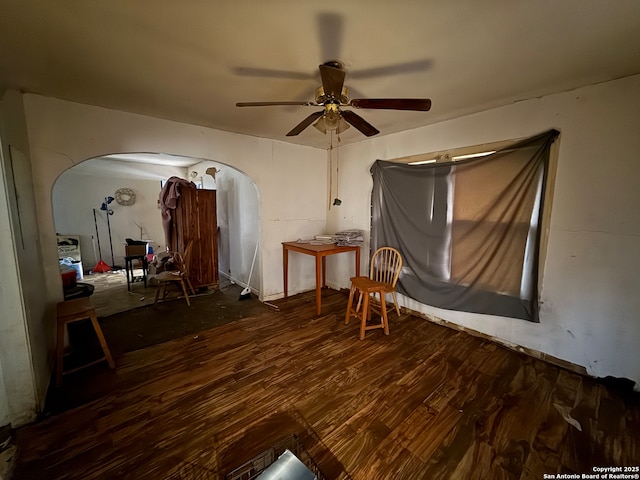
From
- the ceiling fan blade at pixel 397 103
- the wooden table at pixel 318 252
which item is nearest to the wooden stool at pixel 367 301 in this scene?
the wooden table at pixel 318 252

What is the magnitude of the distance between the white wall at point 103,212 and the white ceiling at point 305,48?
4315 millimetres

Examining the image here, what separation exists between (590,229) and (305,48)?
102 inches

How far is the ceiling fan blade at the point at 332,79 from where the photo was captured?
137 centimetres

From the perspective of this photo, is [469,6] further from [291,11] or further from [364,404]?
[364,404]

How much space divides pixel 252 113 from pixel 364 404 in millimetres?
2800

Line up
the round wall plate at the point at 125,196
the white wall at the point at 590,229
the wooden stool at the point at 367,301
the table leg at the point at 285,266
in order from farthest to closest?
the round wall plate at the point at 125,196 < the table leg at the point at 285,266 < the wooden stool at the point at 367,301 < the white wall at the point at 590,229

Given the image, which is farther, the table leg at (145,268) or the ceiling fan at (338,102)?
the table leg at (145,268)

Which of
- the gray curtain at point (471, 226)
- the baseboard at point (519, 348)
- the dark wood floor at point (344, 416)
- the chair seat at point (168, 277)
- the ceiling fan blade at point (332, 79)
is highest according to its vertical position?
the ceiling fan blade at point (332, 79)

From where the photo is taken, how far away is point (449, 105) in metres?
2.34

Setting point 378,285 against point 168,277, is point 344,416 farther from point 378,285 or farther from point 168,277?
point 168,277

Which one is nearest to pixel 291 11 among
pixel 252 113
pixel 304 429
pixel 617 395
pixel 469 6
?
pixel 469 6

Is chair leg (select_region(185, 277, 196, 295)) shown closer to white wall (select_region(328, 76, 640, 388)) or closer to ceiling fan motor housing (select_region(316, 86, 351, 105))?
ceiling fan motor housing (select_region(316, 86, 351, 105))

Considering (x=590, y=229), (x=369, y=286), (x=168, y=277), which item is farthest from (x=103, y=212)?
(x=590, y=229)

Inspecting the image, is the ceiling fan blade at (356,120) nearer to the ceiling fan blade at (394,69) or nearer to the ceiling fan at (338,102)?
the ceiling fan at (338,102)
